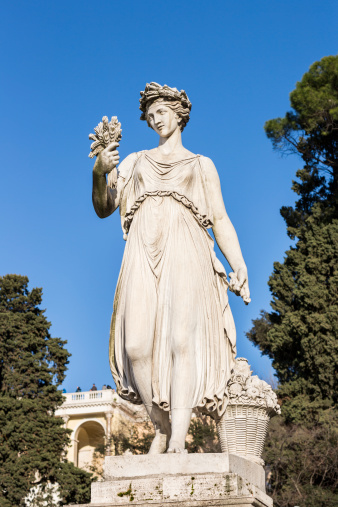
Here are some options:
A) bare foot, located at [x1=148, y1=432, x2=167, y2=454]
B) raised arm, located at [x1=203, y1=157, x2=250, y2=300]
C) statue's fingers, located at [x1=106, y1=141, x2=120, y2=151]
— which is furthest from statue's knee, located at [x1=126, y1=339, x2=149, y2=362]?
statue's fingers, located at [x1=106, y1=141, x2=120, y2=151]

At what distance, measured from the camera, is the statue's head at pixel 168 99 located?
6.36 m

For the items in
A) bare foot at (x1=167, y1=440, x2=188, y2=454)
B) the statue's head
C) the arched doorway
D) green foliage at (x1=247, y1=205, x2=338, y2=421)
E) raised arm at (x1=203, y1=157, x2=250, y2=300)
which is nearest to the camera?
bare foot at (x1=167, y1=440, x2=188, y2=454)

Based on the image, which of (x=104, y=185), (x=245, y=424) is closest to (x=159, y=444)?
(x=104, y=185)

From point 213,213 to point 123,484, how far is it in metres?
2.38

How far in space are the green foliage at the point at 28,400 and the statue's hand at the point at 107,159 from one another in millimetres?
23915

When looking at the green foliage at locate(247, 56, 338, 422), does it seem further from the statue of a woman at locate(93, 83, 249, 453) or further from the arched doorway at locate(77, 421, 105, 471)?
the arched doorway at locate(77, 421, 105, 471)

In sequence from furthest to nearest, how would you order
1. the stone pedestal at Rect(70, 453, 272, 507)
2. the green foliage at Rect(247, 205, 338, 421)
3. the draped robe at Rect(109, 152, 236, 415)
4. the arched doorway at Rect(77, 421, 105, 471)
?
the arched doorway at Rect(77, 421, 105, 471) → the green foliage at Rect(247, 205, 338, 421) → the draped robe at Rect(109, 152, 236, 415) → the stone pedestal at Rect(70, 453, 272, 507)

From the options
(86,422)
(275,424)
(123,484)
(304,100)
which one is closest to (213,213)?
(123,484)

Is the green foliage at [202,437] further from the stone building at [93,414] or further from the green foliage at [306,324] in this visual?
the stone building at [93,414]

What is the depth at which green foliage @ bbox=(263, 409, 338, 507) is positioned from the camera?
23484 millimetres

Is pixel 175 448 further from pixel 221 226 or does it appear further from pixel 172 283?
pixel 221 226

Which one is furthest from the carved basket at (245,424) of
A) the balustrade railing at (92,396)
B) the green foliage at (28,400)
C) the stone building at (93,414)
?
the balustrade railing at (92,396)

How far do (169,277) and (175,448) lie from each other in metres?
1.31

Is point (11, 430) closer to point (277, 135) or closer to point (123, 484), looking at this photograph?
point (277, 135)
